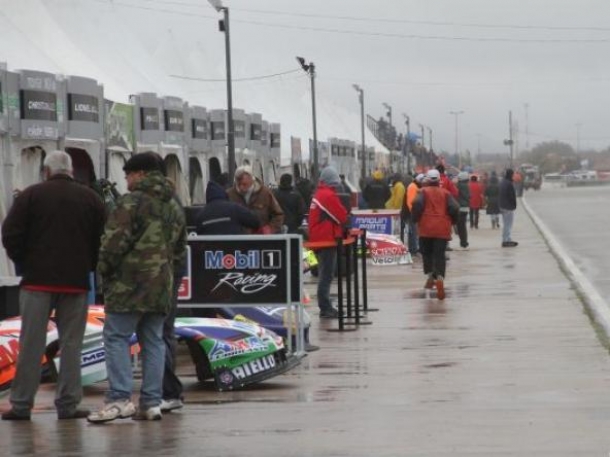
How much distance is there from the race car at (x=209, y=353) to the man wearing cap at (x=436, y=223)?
787 centimetres

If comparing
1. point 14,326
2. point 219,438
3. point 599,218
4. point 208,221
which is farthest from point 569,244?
point 219,438

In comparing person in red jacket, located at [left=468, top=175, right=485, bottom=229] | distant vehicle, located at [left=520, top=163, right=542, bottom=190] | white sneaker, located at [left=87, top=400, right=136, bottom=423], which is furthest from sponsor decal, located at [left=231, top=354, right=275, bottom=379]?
distant vehicle, located at [left=520, top=163, right=542, bottom=190]

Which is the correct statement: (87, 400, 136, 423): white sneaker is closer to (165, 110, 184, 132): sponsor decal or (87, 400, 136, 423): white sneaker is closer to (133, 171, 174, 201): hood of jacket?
(133, 171, 174, 201): hood of jacket

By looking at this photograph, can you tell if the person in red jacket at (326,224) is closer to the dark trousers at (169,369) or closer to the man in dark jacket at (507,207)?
the dark trousers at (169,369)

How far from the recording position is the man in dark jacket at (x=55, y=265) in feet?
30.8

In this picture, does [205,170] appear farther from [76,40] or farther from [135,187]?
[135,187]

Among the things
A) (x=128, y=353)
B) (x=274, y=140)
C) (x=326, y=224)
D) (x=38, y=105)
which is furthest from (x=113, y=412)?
(x=274, y=140)

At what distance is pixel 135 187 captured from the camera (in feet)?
30.5

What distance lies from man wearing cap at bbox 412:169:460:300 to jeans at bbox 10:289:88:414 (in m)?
9.92

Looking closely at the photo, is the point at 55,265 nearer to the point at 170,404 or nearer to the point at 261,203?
the point at 170,404

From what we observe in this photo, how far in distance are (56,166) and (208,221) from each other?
4388 mm

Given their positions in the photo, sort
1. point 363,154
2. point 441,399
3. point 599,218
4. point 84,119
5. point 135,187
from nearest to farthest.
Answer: point 135,187
point 441,399
point 84,119
point 599,218
point 363,154

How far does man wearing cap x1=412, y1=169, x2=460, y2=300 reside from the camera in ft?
62.5

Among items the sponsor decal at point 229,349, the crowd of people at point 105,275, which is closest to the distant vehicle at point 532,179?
the sponsor decal at point 229,349
